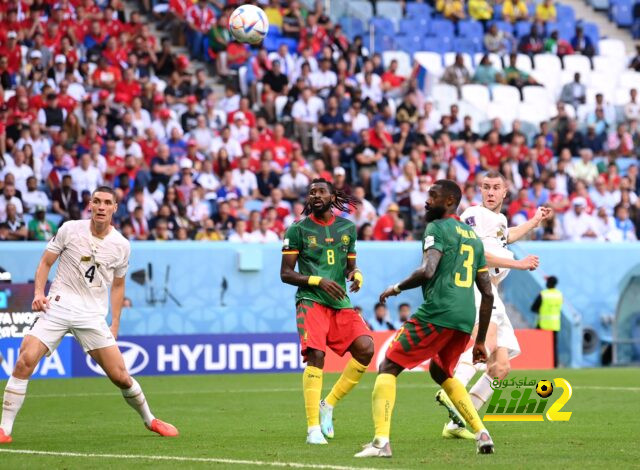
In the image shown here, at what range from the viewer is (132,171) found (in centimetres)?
2359

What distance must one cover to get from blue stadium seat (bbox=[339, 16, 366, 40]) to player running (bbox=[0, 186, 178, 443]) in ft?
67.1

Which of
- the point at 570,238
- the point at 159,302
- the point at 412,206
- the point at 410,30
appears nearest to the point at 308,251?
the point at 159,302

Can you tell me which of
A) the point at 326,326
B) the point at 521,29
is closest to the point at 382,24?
the point at 521,29

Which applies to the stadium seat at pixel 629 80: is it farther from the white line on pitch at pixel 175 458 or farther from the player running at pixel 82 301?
the white line on pitch at pixel 175 458

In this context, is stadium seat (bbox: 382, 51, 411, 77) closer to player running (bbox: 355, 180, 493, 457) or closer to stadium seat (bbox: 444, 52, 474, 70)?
stadium seat (bbox: 444, 52, 474, 70)

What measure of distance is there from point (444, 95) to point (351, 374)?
19.5m

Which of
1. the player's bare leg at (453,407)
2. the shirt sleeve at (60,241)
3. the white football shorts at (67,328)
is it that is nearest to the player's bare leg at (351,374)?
the player's bare leg at (453,407)

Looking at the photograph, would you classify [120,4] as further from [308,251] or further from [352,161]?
[308,251]

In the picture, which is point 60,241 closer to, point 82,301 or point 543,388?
point 82,301

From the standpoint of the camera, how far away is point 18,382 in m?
10.9

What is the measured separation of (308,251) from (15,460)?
3138 millimetres

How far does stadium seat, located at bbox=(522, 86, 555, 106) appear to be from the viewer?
103ft

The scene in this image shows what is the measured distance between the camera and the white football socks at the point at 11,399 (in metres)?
10.9

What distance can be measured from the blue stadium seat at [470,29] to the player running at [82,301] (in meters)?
22.4
